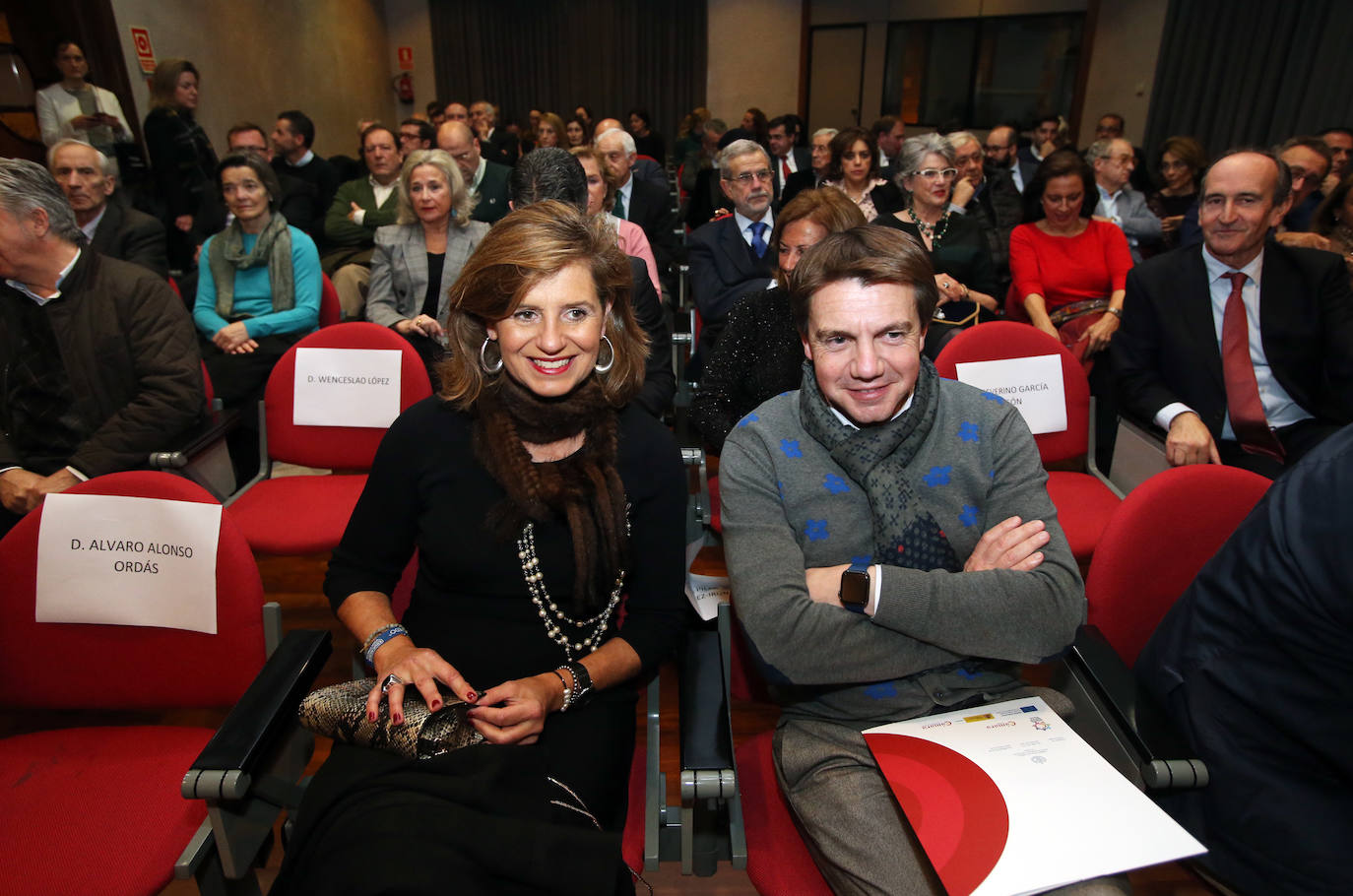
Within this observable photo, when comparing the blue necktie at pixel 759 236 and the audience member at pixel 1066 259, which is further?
the blue necktie at pixel 759 236

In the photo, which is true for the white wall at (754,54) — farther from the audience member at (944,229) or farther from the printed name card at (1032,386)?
the printed name card at (1032,386)

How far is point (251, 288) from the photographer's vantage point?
3205 mm

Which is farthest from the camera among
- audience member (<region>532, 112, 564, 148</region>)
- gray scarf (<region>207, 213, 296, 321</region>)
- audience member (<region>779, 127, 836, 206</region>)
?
audience member (<region>532, 112, 564, 148</region>)

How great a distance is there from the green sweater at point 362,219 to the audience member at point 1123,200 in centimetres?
431

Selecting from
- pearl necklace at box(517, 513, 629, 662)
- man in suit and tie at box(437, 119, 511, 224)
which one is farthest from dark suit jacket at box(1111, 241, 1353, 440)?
man in suit and tie at box(437, 119, 511, 224)

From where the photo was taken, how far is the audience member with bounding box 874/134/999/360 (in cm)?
329

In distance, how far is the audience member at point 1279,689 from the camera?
1.02m

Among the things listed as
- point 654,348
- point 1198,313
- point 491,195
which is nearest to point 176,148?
point 491,195

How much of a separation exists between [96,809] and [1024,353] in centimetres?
245

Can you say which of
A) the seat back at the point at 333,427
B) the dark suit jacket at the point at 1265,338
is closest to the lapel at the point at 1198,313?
the dark suit jacket at the point at 1265,338

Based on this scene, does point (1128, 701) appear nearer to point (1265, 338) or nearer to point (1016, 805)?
point (1016, 805)

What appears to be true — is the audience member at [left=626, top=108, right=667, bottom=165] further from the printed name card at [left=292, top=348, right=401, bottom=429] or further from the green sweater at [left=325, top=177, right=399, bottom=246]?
the printed name card at [left=292, top=348, right=401, bottom=429]

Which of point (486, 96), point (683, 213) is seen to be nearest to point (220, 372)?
point (683, 213)

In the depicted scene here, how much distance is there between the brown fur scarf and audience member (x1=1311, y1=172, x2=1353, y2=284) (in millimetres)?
3194
